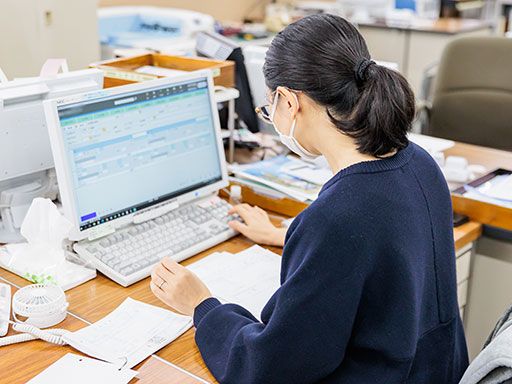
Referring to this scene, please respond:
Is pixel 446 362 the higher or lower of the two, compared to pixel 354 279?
lower

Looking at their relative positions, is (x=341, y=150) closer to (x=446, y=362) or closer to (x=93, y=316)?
(x=446, y=362)

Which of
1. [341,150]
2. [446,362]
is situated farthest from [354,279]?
[446,362]

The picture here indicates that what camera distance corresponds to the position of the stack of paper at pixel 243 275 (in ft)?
4.36

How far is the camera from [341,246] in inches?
37.8

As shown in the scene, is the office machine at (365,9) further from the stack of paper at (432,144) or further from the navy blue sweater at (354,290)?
the navy blue sweater at (354,290)

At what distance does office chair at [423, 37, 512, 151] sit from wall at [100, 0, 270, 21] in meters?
2.29

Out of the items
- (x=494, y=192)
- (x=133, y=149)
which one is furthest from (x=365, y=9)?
(x=133, y=149)

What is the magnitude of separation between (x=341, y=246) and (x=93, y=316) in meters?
0.56

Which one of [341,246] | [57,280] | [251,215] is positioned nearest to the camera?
[341,246]

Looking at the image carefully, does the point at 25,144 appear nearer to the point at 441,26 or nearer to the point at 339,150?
the point at 339,150

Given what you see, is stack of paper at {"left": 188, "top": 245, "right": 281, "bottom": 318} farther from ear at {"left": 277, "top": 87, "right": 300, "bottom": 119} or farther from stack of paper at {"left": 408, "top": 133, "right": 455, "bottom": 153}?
stack of paper at {"left": 408, "top": 133, "right": 455, "bottom": 153}

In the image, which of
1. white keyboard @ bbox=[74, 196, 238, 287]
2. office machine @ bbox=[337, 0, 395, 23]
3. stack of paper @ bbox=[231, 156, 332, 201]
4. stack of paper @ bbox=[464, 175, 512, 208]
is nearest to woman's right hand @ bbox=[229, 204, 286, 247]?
white keyboard @ bbox=[74, 196, 238, 287]

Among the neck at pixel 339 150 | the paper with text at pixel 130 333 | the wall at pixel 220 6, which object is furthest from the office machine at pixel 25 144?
the wall at pixel 220 6

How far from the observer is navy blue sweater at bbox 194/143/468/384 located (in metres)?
0.97
